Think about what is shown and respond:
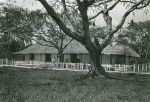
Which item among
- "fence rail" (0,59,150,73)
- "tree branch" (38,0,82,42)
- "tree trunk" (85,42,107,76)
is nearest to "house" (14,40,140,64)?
"fence rail" (0,59,150,73)

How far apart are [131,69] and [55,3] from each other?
1661cm

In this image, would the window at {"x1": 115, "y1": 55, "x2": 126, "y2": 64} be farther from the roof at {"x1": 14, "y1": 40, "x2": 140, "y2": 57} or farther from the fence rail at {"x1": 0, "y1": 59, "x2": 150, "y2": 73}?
the fence rail at {"x1": 0, "y1": 59, "x2": 150, "y2": 73}

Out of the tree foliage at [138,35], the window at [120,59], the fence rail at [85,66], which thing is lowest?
the fence rail at [85,66]

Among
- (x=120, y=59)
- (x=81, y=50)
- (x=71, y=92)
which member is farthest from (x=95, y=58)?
(x=120, y=59)

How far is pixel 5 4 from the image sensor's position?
2808 centimetres

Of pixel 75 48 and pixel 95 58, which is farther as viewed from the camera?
pixel 75 48

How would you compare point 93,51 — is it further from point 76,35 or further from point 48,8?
point 48,8

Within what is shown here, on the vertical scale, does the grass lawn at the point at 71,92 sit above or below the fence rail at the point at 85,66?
below

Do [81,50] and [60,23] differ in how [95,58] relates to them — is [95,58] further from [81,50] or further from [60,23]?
[81,50]

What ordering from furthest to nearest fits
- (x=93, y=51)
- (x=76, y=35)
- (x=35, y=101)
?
(x=93, y=51) < (x=76, y=35) < (x=35, y=101)

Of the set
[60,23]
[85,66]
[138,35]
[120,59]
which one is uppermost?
[138,35]

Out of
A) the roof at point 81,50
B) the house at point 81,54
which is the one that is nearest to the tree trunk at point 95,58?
the house at point 81,54

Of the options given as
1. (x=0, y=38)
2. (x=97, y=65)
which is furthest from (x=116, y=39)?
(x=97, y=65)

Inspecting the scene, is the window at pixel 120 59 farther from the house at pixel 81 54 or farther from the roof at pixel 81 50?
the roof at pixel 81 50
